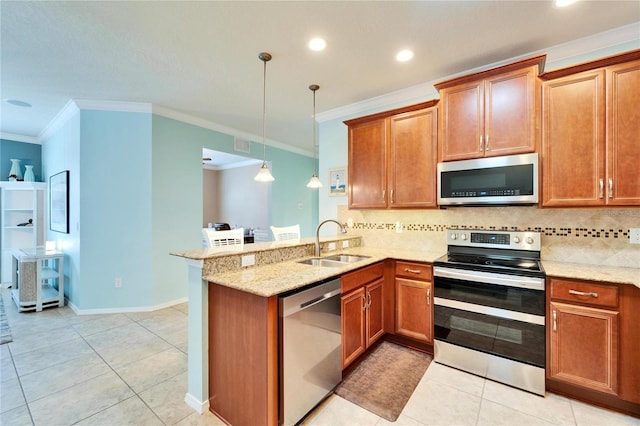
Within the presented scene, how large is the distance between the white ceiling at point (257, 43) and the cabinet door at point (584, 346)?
2084 millimetres

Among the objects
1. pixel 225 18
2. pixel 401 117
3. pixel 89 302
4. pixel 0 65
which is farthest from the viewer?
pixel 89 302

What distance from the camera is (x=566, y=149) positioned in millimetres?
2080

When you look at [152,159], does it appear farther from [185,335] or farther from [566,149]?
[566,149]

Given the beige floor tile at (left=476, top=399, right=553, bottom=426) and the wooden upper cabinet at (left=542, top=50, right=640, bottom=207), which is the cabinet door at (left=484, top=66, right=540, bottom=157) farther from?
the beige floor tile at (left=476, top=399, right=553, bottom=426)

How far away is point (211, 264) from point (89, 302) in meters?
2.92

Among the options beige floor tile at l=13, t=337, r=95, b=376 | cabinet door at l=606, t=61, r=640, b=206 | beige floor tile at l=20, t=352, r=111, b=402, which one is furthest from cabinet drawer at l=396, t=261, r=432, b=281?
beige floor tile at l=13, t=337, r=95, b=376

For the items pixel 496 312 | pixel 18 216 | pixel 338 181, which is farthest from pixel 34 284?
pixel 496 312

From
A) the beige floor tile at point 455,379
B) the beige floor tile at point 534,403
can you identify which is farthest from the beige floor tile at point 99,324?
the beige floor tile at point 534,403

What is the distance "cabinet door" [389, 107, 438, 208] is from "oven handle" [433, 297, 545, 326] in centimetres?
90

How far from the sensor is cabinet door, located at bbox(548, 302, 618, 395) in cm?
178

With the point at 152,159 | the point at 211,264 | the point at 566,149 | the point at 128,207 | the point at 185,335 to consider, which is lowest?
the point at 185,335

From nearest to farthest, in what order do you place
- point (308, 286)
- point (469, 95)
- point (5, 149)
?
point (308, 286) < point (469, 95) < point (5, 149)

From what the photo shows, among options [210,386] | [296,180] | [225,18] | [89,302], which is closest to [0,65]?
[225,18]

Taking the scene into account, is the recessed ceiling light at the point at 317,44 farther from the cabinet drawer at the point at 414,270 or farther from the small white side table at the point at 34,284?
the small white side table at the point at 34,284
